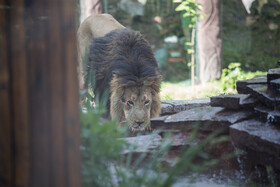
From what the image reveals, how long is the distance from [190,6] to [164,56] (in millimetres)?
3723

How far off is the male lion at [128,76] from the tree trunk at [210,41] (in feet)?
10.8

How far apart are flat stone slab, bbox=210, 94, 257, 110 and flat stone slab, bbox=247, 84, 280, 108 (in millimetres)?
67

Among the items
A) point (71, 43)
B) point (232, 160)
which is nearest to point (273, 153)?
point (232, 160)

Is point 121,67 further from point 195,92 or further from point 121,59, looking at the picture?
point 195,92

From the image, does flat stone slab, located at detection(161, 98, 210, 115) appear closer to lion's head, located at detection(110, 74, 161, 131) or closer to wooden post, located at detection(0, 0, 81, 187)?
lion's head, located at detection(110, 74, 161, 131)

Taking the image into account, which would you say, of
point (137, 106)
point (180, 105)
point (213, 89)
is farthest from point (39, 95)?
point (213, 89)

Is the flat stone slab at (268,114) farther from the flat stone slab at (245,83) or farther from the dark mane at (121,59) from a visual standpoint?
the dark mane at (121,59)

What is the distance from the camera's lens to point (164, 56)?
11.5 metres

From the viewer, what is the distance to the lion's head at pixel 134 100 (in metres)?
4.41

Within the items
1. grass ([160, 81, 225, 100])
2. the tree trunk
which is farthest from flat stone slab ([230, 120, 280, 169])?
the tree trunk

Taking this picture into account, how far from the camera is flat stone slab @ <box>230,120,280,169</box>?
2.82 m

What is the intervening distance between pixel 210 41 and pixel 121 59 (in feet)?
12.6

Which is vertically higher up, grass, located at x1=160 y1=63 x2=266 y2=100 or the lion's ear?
the lion's ear

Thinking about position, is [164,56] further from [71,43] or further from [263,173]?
[71,43]
